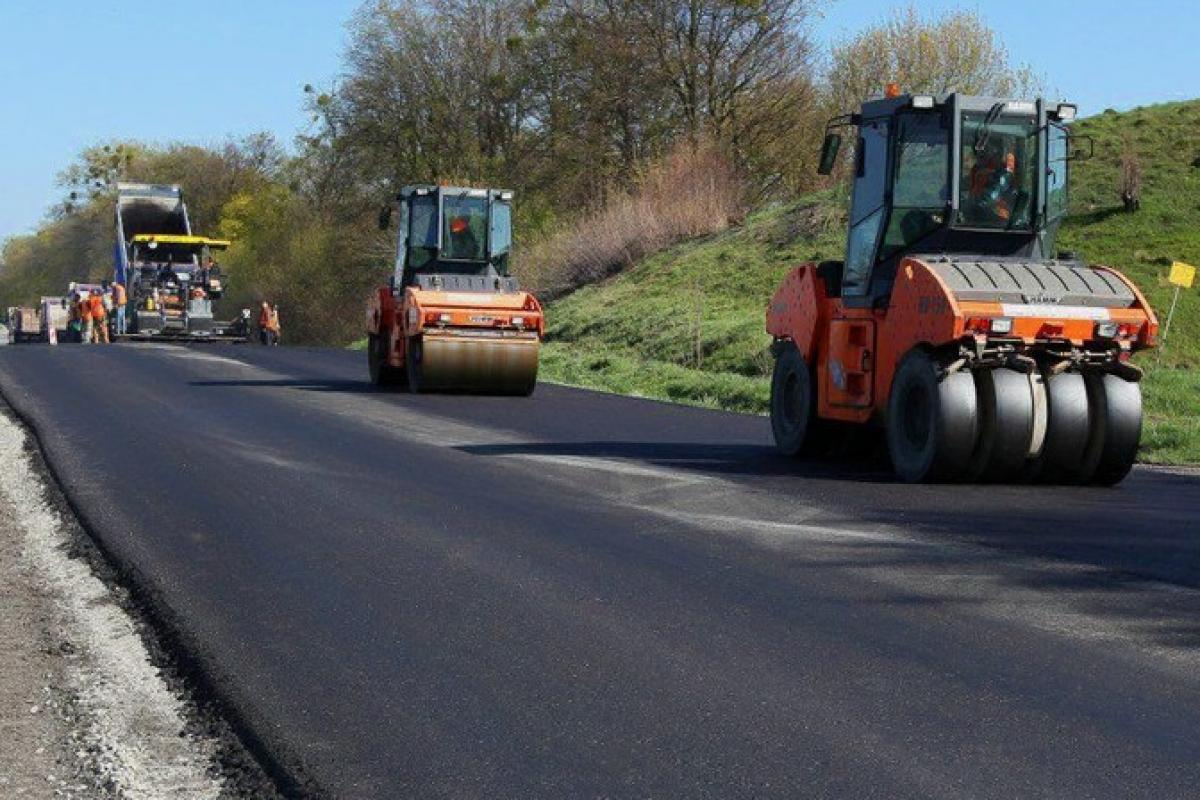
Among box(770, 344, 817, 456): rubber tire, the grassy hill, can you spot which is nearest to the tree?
the grassy hill

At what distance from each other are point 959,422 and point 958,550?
316 cm

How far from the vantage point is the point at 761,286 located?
39844 mm

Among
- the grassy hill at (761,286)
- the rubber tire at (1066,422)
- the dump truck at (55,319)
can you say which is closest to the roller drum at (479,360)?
the grassy hill at (761,286)

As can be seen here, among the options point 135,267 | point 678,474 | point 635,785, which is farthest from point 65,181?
point 635,785

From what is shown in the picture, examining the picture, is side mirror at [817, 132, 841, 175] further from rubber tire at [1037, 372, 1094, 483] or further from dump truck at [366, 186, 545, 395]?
dump truck at [366, 186, 545, 395]

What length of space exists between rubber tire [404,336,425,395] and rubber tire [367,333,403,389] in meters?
0.98

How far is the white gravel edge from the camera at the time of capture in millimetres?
5934

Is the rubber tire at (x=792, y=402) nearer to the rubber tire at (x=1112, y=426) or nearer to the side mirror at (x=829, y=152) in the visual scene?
the side mirror at (x=829, y=152)

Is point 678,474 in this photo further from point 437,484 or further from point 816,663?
point 816,663

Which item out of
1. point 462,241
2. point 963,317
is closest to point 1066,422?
point 963,317

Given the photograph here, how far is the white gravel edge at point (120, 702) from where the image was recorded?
5934mm

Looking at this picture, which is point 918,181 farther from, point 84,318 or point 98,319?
point 84,318

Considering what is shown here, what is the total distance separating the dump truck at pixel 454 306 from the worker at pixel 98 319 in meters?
29.3

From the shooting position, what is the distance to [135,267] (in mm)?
54812
